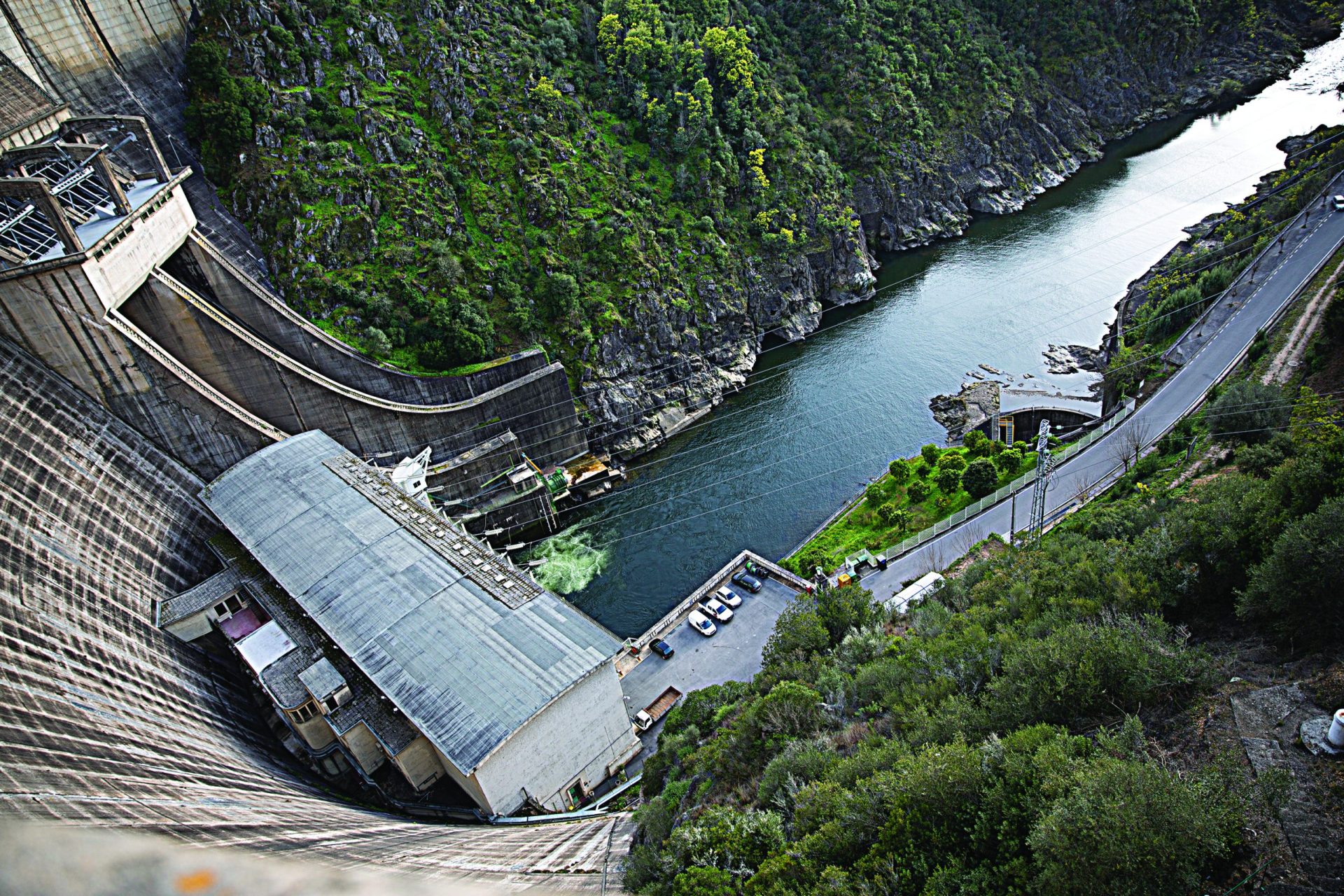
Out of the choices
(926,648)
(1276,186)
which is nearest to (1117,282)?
(1276,186)

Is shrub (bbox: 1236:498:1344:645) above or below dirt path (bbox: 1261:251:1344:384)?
above

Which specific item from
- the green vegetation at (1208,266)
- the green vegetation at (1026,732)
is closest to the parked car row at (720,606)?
the green vegetation at (1026,732)

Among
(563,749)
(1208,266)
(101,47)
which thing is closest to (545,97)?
(101,47)

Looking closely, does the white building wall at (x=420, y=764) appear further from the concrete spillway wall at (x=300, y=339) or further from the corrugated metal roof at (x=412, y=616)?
the concrete spillway wall at (x=300, y=339)

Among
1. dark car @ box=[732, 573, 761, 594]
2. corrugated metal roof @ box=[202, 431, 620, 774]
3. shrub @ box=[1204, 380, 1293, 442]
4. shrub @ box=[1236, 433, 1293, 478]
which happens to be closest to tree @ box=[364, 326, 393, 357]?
corrugated metal roof @ box=[202, 431, 620, 774]

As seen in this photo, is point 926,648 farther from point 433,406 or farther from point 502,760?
point 433,406

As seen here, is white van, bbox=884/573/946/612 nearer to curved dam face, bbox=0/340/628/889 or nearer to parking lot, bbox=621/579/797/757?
parking lot, bbox=621/579/797/757
